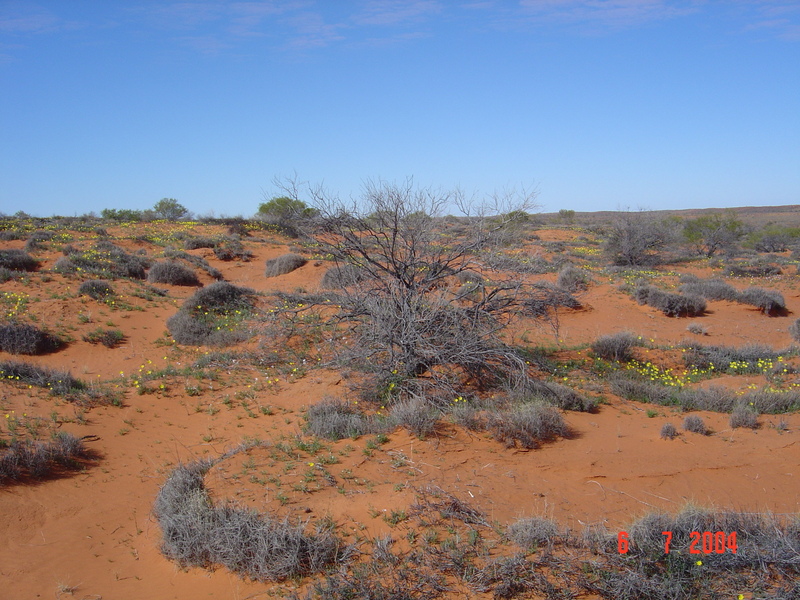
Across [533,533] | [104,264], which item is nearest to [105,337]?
[104,264]

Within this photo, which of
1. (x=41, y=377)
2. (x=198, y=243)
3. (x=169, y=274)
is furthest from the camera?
(x=198, y=243)

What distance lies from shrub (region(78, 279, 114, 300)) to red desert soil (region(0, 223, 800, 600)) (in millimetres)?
4186

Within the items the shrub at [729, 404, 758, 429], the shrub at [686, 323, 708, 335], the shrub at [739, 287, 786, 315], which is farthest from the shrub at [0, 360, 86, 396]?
the shrub at [739, 287, 786, 315]

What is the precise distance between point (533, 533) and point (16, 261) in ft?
51.4

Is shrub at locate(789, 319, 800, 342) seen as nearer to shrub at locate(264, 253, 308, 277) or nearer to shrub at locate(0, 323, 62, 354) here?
shrub at locate(264, 253, 308, 277)

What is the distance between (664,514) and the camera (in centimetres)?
430

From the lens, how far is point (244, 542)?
404 cm

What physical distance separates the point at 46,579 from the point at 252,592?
1853mm

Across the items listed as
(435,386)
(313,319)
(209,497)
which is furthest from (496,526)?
(313,319)

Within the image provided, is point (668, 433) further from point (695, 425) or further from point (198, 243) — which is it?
point (198, 243)

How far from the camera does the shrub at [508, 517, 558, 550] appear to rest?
4.11m

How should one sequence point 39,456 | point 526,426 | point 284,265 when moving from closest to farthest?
1. point 39,456
2. point 526,426
3. point 284,265

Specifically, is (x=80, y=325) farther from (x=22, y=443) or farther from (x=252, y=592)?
(x=252, y=592)

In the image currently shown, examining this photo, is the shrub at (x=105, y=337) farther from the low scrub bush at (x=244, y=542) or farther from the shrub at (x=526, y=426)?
the shrub at (x=526, y=426)
